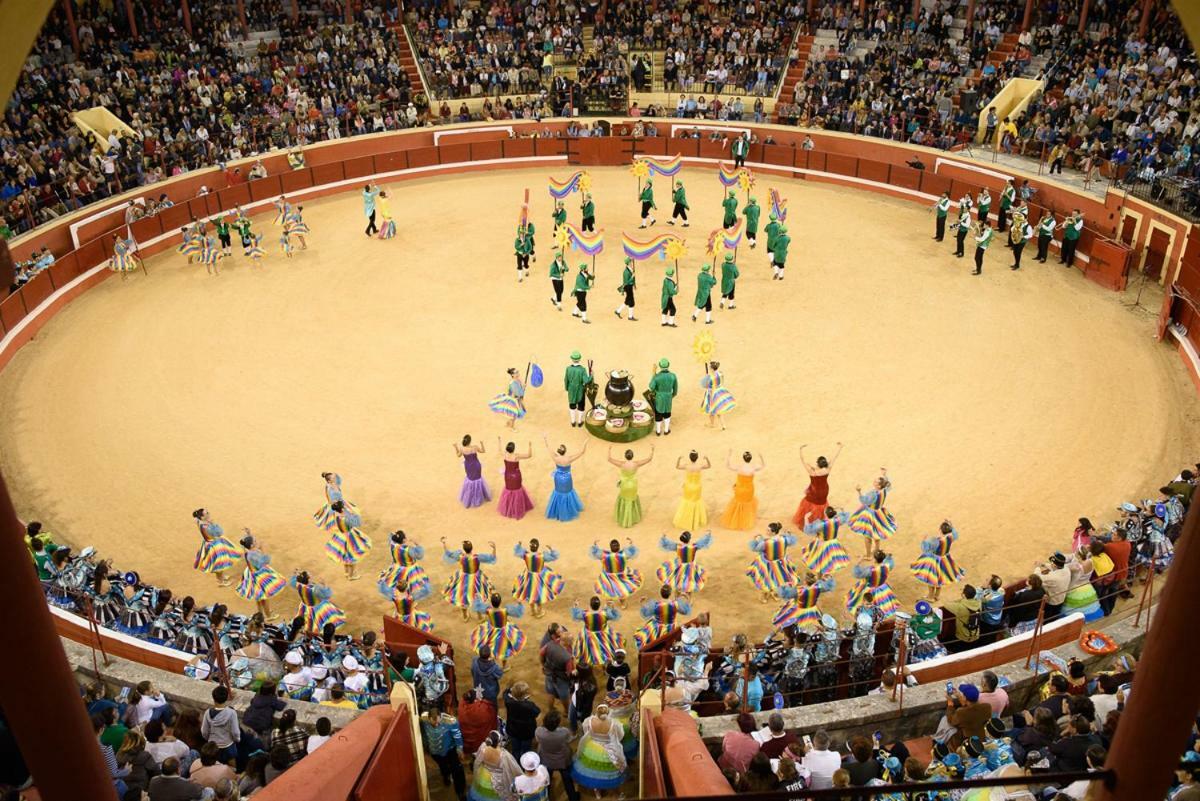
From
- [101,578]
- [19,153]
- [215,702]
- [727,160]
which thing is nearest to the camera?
[215,702]

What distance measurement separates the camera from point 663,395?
1856 cm

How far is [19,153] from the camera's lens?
1115 inches

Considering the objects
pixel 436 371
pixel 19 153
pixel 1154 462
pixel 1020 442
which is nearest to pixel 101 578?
pixel 436 371

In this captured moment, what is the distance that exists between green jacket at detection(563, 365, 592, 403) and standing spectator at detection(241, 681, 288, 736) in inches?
347

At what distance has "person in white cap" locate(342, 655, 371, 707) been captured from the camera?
12.1 metres

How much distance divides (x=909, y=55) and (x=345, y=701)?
31.1m

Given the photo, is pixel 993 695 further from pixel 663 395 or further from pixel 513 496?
pixel 663 395

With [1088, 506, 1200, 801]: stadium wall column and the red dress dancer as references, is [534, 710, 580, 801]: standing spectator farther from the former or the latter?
the red dress dancer

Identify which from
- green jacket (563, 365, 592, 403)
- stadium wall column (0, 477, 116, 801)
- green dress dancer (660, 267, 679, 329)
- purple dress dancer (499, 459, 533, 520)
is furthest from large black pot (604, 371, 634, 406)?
stadium wall column (0, 477, 116, 801)

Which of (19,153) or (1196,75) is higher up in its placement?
(1196,75)

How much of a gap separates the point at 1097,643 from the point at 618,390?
8.93 meters

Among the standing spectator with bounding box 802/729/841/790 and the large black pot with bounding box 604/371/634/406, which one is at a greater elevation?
the standing spectator with bounding box 802/729/841/790

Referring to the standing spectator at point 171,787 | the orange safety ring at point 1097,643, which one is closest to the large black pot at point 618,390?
the orange safety ring at point 1097,643

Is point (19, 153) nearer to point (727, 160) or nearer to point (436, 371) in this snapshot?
point (436, 371)
